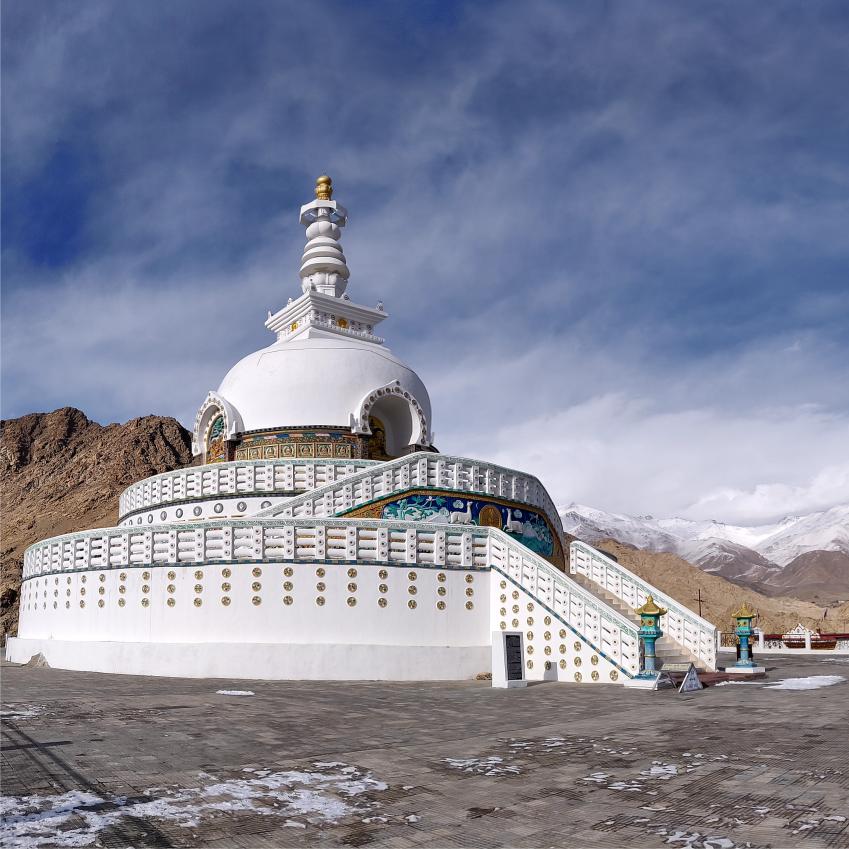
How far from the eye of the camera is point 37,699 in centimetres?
1235

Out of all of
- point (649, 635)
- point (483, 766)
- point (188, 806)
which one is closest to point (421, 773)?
point (483, 766)

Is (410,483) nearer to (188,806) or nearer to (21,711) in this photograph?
(21,711)

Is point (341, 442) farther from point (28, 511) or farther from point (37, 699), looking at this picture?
point (28, 511)

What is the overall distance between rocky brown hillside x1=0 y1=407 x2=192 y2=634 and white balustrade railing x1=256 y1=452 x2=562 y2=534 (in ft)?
161

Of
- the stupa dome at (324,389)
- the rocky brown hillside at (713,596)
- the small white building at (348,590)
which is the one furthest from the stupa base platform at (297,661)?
the rocky brown hillside at (713,596)

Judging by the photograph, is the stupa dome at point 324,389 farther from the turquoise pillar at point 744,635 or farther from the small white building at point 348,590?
the turquoise pillar at point 744,635

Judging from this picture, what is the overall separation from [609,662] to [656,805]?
10304mm

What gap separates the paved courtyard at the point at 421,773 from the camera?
219 inches

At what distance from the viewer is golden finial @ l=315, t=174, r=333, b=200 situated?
36.5m

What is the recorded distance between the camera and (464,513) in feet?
70.5

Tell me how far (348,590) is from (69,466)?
74.4m

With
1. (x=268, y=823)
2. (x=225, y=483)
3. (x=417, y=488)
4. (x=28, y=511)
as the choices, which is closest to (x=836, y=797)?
(x=268, y=823)

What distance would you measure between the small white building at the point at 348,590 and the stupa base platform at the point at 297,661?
0.03m

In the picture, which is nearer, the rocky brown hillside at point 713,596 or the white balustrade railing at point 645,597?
the white balustrade railing at point 645,597
